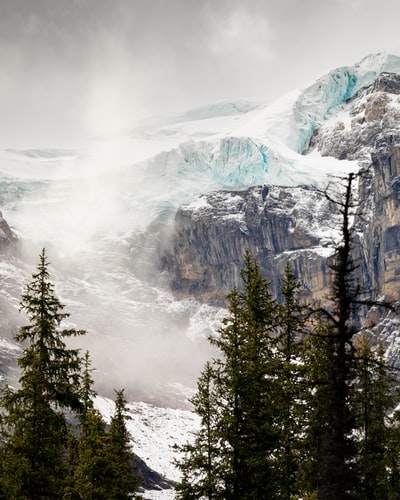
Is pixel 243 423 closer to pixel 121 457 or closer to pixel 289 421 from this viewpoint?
pixel 289 421

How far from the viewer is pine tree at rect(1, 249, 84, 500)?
64.7ft

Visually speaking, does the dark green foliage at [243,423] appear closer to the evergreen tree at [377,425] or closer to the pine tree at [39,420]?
the evergreen tree at [377,425]

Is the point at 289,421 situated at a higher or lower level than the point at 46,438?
higher

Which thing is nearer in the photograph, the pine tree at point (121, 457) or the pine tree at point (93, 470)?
the pine tree at point (93, 470)

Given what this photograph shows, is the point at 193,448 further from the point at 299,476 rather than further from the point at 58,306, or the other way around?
the point at 58,306

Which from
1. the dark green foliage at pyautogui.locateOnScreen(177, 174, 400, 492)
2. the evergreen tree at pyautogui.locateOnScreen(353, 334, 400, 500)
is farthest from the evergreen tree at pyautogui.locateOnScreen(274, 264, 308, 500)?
the evergreen tree at pyautogui.locateOnScreen(353, 334, 400, 500)

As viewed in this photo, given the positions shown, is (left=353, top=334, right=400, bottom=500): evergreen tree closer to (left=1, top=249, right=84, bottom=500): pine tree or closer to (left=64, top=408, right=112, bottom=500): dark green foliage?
(left=64, top=408, right=112, bottom=500): dark green foliage

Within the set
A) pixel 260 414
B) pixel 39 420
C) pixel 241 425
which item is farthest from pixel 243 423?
pixel 39 420

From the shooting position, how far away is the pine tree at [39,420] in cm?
1972

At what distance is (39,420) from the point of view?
20.7 m

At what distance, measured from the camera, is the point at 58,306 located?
23266mm

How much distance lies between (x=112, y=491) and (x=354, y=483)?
31.7 ft

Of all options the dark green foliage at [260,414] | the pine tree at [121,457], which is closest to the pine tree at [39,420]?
the pine tree at [121,457]

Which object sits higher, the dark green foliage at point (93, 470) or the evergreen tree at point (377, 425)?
the evergreen tree at point (377, 425)
